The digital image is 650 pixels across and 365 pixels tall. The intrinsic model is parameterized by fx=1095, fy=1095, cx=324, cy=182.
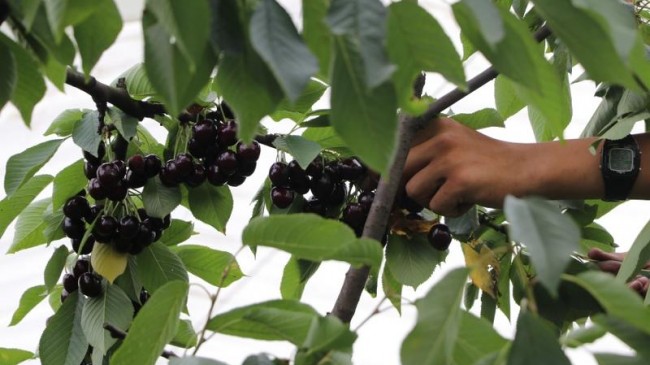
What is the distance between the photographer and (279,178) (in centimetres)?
108

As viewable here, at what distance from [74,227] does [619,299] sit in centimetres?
67

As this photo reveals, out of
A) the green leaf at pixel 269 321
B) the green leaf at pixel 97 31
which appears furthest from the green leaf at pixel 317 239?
the green leaf at pixel 97 31

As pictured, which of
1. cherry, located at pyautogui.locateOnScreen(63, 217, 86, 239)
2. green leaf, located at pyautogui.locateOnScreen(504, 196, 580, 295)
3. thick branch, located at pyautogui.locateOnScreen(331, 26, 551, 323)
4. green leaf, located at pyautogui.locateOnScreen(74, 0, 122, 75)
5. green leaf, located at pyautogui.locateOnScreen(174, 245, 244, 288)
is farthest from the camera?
green leaf, located at pyautogui.locateOnScreen(174, 245, 244, 288)

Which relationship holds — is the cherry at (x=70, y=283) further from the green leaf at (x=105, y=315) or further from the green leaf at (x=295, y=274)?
the green leaf at (x=295, y=274)

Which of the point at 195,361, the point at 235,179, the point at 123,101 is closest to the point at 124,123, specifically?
the point at 123,101

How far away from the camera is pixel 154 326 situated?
0.71 metres

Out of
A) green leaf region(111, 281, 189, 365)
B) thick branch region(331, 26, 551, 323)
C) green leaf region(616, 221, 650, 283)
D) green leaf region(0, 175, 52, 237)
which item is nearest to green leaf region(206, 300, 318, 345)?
green leaf region(111, 281, 189, 365)

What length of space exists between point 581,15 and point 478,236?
25.3 inches

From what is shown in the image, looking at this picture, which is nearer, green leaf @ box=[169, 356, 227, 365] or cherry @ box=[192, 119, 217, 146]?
green leaf @ box=[169, 356, 227, 365]

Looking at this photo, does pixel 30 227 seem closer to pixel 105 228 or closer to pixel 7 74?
pixel 105 228

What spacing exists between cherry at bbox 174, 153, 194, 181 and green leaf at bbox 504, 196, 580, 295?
56cm

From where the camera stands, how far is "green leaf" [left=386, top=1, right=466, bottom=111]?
23.9 inches

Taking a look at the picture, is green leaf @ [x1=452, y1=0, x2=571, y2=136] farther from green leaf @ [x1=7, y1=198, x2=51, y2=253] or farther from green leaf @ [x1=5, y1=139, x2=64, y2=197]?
green leaf @ [x1=7, y1=198, x2=51, y2=253]

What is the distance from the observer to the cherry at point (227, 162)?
1073 mm
